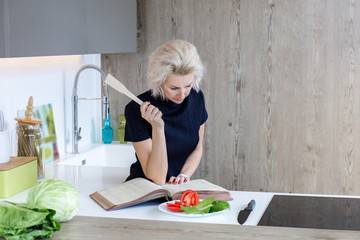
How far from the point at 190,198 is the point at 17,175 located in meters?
0.73

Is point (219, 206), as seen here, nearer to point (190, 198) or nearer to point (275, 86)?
point (190, 198)

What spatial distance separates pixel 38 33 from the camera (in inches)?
84.8

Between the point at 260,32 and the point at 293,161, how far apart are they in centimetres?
86

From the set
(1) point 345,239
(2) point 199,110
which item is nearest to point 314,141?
(2) point 199,110

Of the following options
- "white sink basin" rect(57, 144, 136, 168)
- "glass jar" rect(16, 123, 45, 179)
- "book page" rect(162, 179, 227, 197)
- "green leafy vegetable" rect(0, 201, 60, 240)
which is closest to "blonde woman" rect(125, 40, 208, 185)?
"book page" rect(162, 179, 227, 197)

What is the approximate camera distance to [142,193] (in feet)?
6.05

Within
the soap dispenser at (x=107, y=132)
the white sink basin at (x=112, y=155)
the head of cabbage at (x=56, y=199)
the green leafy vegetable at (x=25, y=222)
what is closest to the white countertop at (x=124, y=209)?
the head of cabbage at (x=56, y=199)

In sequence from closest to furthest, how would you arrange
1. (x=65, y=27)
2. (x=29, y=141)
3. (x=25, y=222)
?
(x=25, y=222) → (x=29, y=141) → (x=65, y=27)

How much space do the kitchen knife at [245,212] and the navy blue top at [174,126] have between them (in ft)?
1.93

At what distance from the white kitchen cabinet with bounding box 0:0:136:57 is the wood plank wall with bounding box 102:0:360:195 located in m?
0.35

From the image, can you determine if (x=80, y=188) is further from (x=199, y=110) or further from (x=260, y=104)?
(x=260, y=104)

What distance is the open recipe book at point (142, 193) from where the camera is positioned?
1.81 meters

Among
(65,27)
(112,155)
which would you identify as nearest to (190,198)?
(65,27)

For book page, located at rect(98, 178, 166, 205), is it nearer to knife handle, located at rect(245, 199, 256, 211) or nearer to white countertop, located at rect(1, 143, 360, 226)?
white countertop, located at rect(1, 143, 360, 226)
